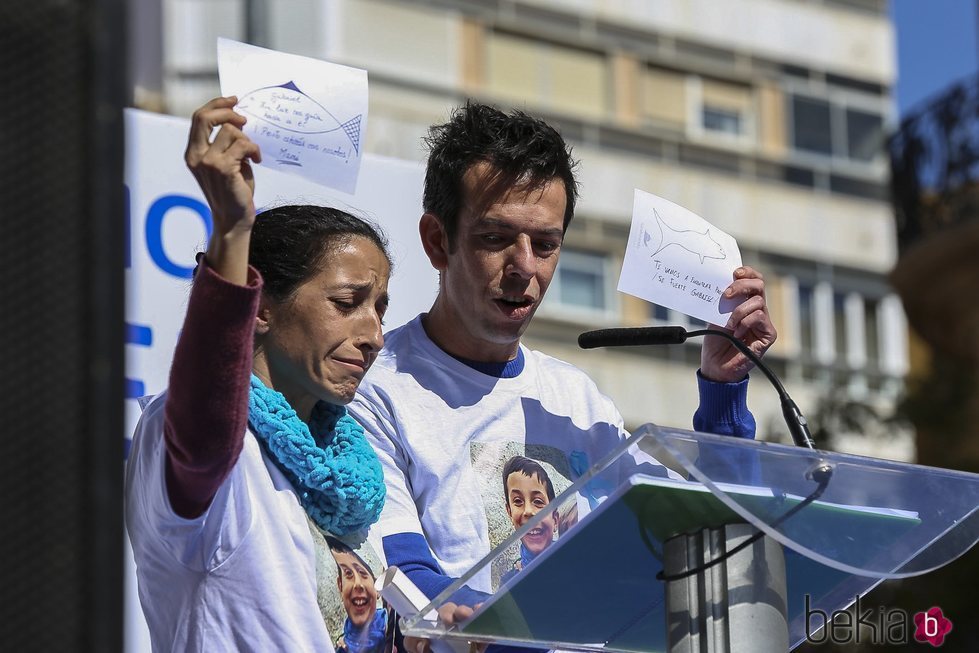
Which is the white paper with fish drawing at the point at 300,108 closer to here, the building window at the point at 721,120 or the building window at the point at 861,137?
the building window at the point at 721,120

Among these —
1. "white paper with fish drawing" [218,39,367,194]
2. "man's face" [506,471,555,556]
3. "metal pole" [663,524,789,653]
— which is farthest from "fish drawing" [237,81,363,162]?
"metal pole" [663,524,789,653]

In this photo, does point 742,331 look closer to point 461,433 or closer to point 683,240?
point 683,240

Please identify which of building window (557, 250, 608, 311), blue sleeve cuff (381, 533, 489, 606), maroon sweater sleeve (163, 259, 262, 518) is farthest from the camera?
building window (557, 250, 608, 311)

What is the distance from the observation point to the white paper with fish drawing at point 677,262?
3758mm

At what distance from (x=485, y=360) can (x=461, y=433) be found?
23cm

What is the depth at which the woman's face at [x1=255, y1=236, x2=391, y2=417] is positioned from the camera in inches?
133

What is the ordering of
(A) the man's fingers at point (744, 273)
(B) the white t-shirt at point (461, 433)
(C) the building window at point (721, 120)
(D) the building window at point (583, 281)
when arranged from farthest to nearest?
(C) the building window at point (721, 120)
(D) the building window at point (583, 281)
(A) the man's fingers at point (744, 273)
(B) the white t-shirt at point (461, 433)

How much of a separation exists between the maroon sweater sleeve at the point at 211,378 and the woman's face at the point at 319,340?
0.49m

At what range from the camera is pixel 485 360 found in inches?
152

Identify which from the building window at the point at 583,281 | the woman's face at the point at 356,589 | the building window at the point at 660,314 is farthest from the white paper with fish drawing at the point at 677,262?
the building window at the point at 583,281

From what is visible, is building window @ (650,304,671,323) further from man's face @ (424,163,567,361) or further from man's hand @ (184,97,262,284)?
man's hand @ (184,97,262,284)

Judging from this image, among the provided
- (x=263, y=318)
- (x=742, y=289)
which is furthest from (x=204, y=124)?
(x=742, y=289)

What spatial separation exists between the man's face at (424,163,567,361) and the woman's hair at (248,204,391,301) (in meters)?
0.24

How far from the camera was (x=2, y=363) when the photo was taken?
185 cm
